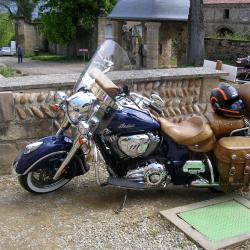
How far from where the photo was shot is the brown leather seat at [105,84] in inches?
154

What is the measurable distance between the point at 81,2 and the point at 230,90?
2544cm

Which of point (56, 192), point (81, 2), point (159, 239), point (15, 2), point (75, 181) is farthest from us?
point (15, 2)

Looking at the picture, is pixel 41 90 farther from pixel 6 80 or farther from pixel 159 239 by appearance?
pixel 159 239

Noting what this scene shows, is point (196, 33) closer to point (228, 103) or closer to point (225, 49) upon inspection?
point (225, 49)

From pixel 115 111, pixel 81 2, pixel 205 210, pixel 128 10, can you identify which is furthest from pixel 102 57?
pixel 81 2

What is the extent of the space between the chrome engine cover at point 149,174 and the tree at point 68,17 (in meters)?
25.6

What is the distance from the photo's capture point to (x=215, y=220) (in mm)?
3928

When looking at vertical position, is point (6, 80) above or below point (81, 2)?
below

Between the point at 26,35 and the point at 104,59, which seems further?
the point at 26,35

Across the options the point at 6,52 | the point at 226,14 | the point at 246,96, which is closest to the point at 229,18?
the point at 226,14

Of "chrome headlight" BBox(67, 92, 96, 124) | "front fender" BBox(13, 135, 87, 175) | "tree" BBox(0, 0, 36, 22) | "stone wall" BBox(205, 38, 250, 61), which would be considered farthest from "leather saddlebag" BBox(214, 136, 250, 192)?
"tree" BBox(0, 0, 36, 22)

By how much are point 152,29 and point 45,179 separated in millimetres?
17523

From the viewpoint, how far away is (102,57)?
4.32 meters

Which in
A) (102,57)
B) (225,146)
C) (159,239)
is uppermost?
(102,57)
